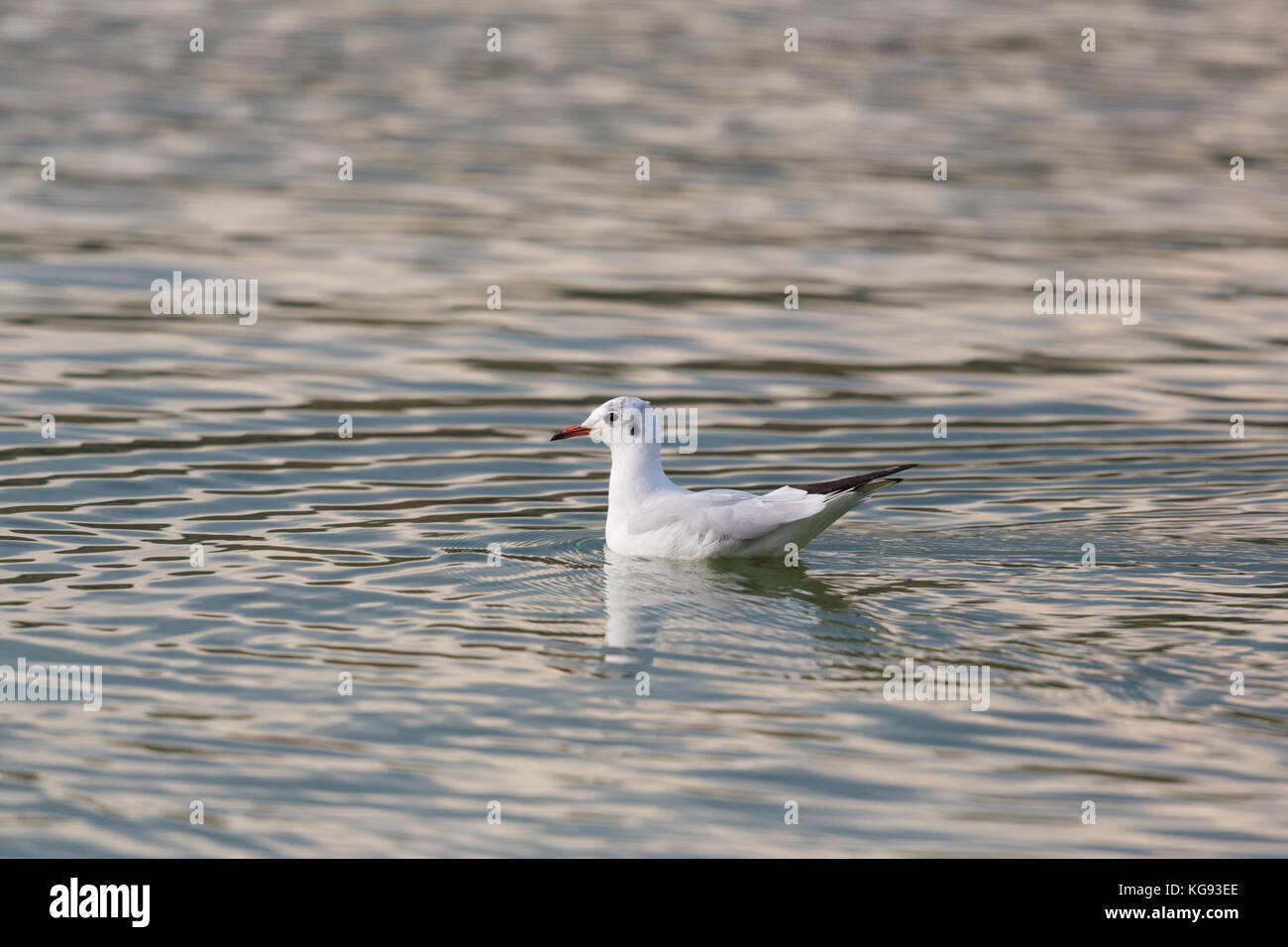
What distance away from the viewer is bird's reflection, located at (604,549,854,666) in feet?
35.7

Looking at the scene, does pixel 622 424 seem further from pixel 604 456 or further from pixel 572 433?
pixel 604 456

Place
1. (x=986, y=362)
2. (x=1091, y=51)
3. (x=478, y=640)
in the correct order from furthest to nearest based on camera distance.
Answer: (x=1091, y=51)
(x=986, y=362)
(x=478, y=640)

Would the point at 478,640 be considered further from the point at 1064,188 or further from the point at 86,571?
the point at 1064,188

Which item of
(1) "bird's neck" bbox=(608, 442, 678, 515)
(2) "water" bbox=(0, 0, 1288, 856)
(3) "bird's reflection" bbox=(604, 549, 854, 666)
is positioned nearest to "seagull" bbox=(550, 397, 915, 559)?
(1) "bird's neck" bbox=(608, 442, 678, 515)

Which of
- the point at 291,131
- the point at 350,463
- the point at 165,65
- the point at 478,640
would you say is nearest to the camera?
the point at 478,640

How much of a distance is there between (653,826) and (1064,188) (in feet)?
59.3

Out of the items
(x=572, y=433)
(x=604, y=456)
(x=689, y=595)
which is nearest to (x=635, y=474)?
(x=572, y=433)

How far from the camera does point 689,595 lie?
11.6 m

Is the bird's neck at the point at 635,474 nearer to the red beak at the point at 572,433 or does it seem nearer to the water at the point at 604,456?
the red beak at the point at 572,433

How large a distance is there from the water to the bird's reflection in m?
0.04

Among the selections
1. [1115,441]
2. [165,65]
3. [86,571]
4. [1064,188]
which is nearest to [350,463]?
[86,571]

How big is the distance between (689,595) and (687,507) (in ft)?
2.61

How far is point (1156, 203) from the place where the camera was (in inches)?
960

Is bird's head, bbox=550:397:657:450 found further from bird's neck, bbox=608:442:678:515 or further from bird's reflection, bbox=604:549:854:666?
bird's reflection, bbox=604:549:854:666
